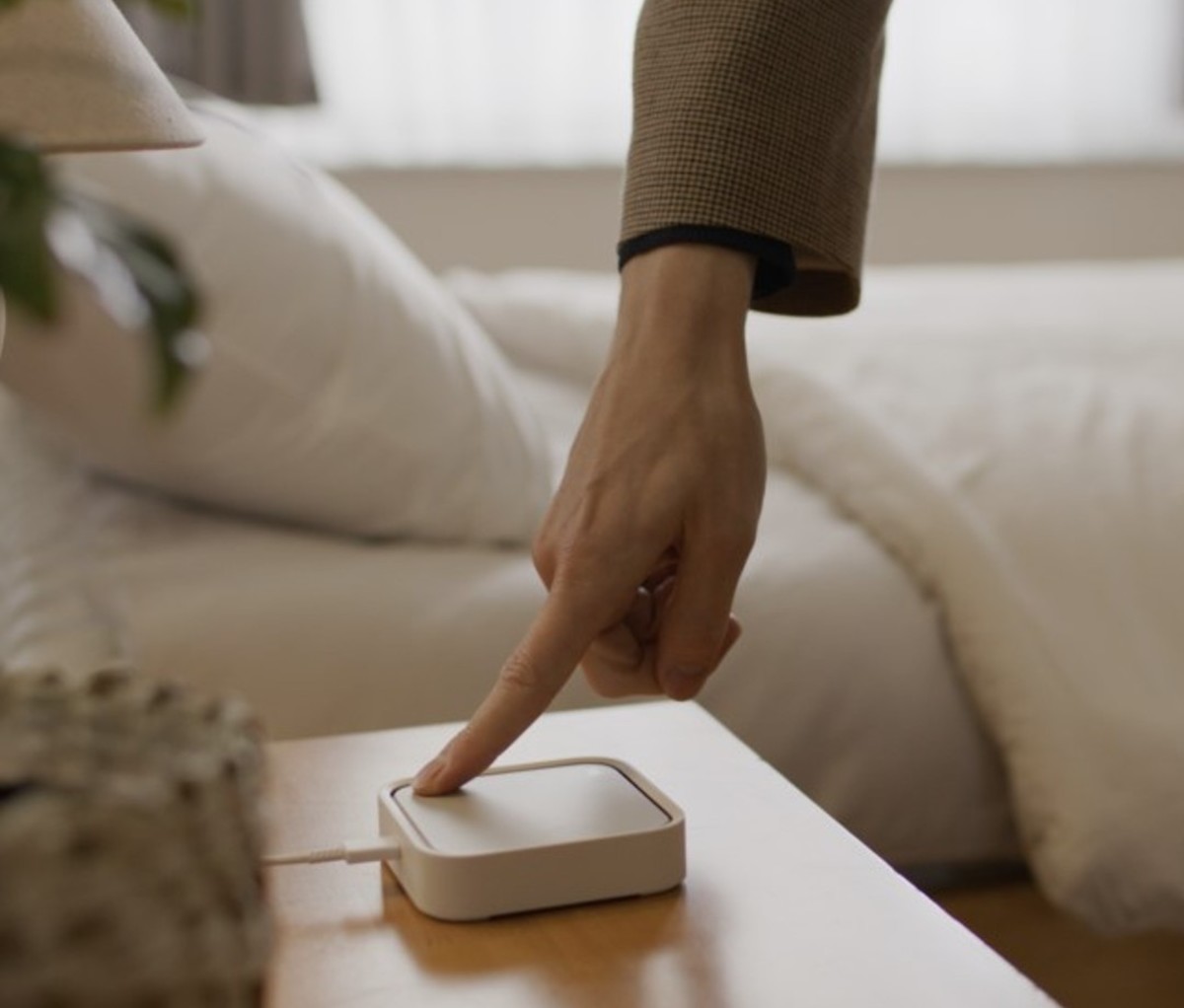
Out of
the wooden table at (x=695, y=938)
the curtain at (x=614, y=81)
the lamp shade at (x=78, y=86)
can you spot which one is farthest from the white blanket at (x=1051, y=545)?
the curtain at (x=614, y=81)

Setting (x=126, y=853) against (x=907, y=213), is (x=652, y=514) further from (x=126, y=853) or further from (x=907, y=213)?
(x=907, y=213)

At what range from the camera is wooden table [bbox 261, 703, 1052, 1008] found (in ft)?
2.05

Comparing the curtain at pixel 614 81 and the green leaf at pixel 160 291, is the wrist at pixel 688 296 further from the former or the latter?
the curtain at pixel 614 81

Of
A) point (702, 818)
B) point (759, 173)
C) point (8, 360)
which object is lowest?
point (702, 818)

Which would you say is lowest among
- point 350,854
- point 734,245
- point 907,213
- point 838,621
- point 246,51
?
point 907,213

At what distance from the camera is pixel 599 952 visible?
2.17 feet

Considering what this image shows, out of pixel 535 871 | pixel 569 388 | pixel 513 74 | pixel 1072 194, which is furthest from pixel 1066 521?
pixel 1072 194

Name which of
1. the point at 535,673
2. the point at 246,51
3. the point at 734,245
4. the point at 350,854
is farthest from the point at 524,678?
the point at 246,51

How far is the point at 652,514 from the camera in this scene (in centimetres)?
74

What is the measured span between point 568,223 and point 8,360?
2.51m

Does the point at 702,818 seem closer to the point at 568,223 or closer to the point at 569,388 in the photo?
the point at 569,388

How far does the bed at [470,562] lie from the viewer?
3.89 feet

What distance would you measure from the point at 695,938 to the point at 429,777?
151 millimetres

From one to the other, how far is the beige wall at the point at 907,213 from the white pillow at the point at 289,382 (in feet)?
7.15
